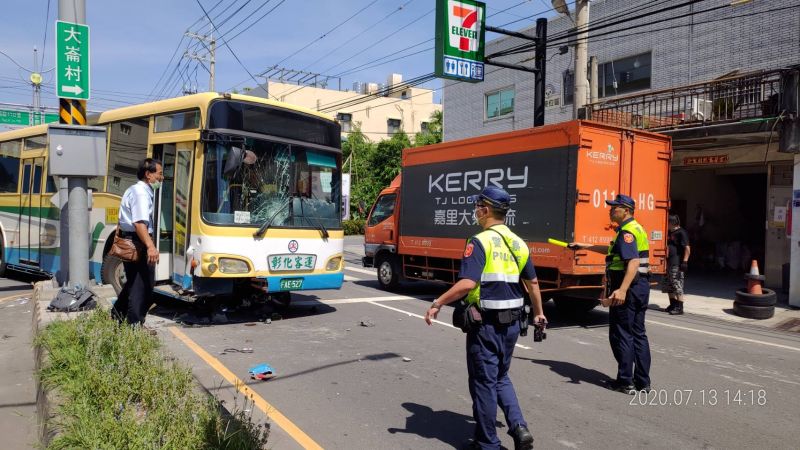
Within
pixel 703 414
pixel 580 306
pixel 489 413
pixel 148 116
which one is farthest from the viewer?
pixel 580 306

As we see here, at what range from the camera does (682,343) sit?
7.83 metres

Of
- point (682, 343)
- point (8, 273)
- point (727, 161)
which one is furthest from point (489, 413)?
point (8, 273)

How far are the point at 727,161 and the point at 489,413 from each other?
12687mm

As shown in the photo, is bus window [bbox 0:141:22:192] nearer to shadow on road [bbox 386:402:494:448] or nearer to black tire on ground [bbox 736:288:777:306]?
shadow on road [bbox 386:402:494:448]

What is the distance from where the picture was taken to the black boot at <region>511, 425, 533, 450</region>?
375 centimetres

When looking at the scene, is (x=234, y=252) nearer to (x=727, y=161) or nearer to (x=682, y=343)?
(x=682, y=343)

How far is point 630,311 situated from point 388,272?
290 inches

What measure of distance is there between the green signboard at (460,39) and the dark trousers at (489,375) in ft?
31.9

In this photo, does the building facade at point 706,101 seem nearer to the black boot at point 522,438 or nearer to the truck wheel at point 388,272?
the truck wheel at point 388,272

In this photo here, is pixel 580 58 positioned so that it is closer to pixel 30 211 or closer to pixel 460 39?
pixel 460 39

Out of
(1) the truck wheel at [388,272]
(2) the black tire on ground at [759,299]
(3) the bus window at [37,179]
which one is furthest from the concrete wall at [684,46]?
(3) the bus window at [37,179]

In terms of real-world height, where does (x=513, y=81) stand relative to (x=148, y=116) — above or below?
above

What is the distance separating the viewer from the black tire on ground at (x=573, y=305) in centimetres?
973

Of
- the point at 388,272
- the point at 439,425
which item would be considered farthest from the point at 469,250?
the point at 388,272
